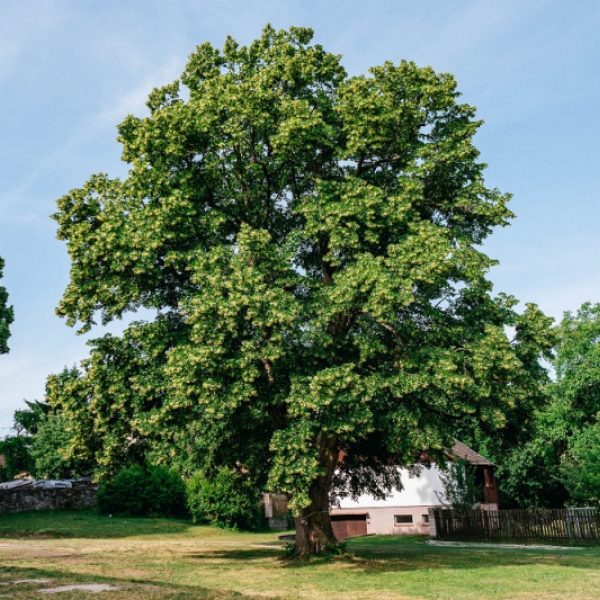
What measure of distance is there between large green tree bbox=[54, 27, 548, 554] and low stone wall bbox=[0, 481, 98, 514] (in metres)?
23.2

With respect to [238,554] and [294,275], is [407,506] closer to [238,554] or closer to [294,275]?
[238,554]

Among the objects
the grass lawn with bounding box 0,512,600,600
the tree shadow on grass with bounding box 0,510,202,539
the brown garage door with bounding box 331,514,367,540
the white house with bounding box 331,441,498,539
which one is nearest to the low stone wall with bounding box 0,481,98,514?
the tree shadow on grass with bounding box 0,510,202,539

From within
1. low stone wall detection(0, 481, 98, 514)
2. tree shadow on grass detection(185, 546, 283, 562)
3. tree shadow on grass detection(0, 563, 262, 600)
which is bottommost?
tree shadow on grass detection(0, 563, 262, 600)

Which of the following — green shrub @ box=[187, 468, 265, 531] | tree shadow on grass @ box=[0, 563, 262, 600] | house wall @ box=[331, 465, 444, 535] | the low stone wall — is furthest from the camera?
house wall @ box=[331, 465, 444, 535]

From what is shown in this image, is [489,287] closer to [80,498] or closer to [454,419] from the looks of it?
[454,419]

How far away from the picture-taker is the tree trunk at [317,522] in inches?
916

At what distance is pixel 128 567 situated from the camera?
21.3 metres

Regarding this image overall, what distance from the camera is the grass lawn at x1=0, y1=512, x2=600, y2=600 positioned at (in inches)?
621

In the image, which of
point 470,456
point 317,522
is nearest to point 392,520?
point 470,456

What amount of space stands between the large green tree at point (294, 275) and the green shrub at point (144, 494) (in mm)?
22019

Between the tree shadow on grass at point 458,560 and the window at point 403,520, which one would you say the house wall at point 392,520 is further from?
the tree shadow on grass at point 458,560

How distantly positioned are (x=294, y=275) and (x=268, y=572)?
31.1ft

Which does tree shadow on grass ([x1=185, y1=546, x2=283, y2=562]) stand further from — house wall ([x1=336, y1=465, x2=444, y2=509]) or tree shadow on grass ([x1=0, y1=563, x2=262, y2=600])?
house wall ([x1=336, y1=465, x2=444, y2=509])

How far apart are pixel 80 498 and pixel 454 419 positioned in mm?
31187
